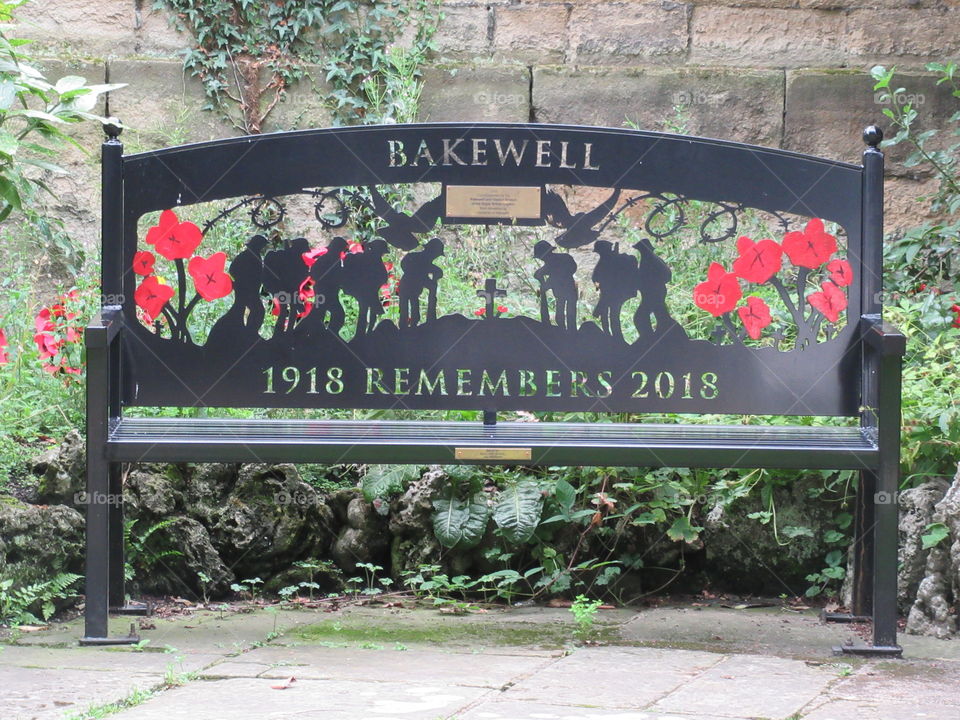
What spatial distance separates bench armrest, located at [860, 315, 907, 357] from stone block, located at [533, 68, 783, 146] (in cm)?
299

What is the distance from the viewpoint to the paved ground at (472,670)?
256 cm

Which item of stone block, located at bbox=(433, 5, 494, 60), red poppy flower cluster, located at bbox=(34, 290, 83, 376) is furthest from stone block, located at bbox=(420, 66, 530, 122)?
red poppy flower cluster, located at bbox=(34, 290, 83, 376)

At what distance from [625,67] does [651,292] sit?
3.04m

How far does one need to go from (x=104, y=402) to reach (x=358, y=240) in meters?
1.00

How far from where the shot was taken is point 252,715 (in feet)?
8.14

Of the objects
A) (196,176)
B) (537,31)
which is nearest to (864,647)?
(196,176)

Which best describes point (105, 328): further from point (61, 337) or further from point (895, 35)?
point (895, 35)

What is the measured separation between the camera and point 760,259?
354 centimetres

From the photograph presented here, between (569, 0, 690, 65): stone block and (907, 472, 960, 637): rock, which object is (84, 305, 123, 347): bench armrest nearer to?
(907, 472, 960, 637): rock

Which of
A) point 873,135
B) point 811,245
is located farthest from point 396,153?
point 873,135

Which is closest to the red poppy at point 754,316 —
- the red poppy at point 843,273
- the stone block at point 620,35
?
the red poppy at point 843,273

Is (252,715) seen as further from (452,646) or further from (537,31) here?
(537,31)

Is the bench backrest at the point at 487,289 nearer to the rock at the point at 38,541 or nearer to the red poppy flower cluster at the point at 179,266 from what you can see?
the red poppy flower cluster at the point at 179,266

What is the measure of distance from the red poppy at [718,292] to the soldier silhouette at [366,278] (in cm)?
94
